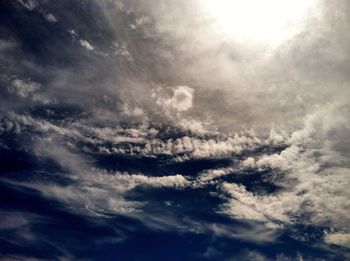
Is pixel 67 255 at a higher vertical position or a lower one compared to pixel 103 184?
lower

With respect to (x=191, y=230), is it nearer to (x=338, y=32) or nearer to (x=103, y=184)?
(x=103, y=184)

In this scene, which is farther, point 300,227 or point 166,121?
point 300,227

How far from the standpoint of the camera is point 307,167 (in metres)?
13.4

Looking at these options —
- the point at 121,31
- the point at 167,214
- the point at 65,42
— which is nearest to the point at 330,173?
the point at 167,214

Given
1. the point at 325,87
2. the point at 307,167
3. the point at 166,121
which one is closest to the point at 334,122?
the point at 325,87

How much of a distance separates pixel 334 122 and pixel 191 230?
11.9 metres

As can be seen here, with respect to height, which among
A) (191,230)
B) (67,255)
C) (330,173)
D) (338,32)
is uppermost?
(338,32)

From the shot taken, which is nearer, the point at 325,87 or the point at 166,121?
the point at 325,87

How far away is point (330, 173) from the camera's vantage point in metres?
13.5

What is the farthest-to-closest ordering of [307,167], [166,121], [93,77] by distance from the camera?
[307,167]
[166,121]
[93,77]

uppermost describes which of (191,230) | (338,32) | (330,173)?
(338,32)

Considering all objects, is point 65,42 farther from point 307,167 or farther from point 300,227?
point 300,227

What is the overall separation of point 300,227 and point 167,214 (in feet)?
26.6

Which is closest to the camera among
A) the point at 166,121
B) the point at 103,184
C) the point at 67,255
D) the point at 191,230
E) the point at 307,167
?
the point at 166,121
